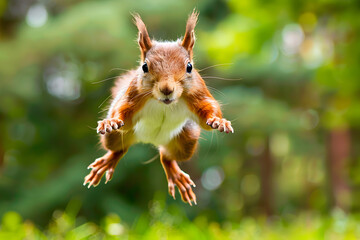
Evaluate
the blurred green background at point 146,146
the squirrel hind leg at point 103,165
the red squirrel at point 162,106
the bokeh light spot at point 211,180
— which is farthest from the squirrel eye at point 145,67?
the bokeh light spot at point 211,180

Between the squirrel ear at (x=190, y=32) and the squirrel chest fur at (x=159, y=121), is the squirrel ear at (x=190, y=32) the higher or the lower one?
the higher one

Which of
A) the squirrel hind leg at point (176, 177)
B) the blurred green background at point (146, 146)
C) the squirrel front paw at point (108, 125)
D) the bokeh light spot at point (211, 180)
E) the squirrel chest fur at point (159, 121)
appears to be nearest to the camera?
the squirrel front paw at point (108, 125)

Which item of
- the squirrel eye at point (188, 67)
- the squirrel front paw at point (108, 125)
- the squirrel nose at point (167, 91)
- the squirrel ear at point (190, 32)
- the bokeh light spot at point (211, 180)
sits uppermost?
the squirrel ear at point (190, 32)

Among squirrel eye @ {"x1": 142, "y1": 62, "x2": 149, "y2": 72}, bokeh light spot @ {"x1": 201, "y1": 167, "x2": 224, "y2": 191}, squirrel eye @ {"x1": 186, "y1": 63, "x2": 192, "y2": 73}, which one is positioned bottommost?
bokeh light spot @ {"x1": 201, "y1": 167, "x2": 224, "y2": 191}

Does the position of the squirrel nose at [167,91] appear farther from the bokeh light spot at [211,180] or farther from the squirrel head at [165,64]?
the bokeh light spot at [211,180]

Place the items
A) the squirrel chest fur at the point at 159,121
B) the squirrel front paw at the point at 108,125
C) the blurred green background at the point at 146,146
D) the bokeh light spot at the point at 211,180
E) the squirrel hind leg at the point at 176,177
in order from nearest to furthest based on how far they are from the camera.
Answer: the squirrel front paw at the point at 108,125 < the squirrel chest fur at the point at 159,121 < the squirrel hind leg at the point at 176,177 < the bokeh light spot at the point at 211,180 < the blurred green background at the point at 146,146

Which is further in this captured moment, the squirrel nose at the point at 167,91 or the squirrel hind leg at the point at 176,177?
the squirrel hind leg at the point at 176,177

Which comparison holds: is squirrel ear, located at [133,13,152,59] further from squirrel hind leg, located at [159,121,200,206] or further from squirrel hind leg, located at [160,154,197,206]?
squirrel hind leg, located at [160,154,197,206]

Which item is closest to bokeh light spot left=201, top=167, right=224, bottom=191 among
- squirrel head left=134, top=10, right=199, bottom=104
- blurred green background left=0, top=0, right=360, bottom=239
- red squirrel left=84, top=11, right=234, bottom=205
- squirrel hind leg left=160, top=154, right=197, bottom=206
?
blurred green background left=0, top=0, right=360, bottom=239
